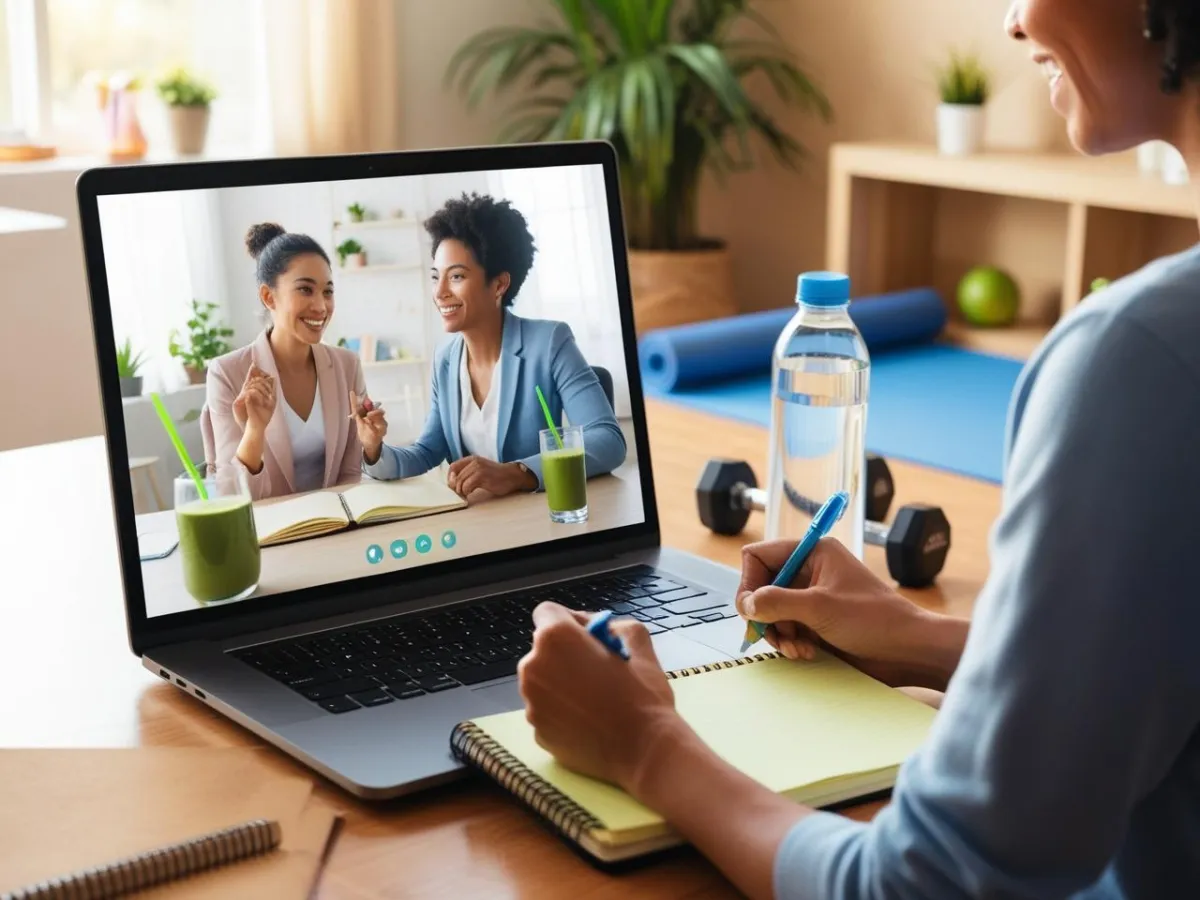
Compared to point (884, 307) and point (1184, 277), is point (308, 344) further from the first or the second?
point (884, 307)

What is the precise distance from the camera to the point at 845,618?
2.99ft

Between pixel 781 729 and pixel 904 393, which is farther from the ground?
pixel 781 729

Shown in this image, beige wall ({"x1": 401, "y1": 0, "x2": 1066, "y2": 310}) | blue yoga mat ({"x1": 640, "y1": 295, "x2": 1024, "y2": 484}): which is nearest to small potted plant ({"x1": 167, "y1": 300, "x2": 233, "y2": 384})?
blue yoga mat ({"x1": 640, "y1": 295, "x2": 1024, "y2": 484})

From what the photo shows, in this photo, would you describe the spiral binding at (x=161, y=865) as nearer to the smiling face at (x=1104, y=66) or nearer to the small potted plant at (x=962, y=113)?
the smiling face at (x=1104, y=66)

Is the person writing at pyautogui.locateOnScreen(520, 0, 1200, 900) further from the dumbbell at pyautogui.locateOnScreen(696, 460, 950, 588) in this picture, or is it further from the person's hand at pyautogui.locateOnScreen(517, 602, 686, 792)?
the dumbbell at pyautogui.locateOnScreen(696, 460, 950, 588)

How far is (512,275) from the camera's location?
1118 millimetres

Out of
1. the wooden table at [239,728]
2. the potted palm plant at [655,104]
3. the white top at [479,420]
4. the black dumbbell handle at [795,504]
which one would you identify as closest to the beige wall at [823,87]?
the potted palm plant at [655,104]

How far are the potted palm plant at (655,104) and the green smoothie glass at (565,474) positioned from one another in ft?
7.33

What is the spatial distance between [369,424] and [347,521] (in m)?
0.07

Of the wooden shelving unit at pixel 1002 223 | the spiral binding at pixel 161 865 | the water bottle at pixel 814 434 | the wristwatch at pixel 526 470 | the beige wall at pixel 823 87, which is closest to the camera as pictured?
the spiral binding at pixel 161 865

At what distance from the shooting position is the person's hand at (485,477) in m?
1.08

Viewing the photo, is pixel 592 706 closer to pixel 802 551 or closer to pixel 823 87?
pixel 802 551

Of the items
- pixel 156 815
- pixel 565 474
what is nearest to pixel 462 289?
pixel 565 474

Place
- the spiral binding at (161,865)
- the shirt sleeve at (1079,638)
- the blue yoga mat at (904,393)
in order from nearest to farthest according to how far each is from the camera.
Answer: the shirt sleeve at (1079,638) < the spiral binding at (161,865) < the blue yoga mat at (904,393)
